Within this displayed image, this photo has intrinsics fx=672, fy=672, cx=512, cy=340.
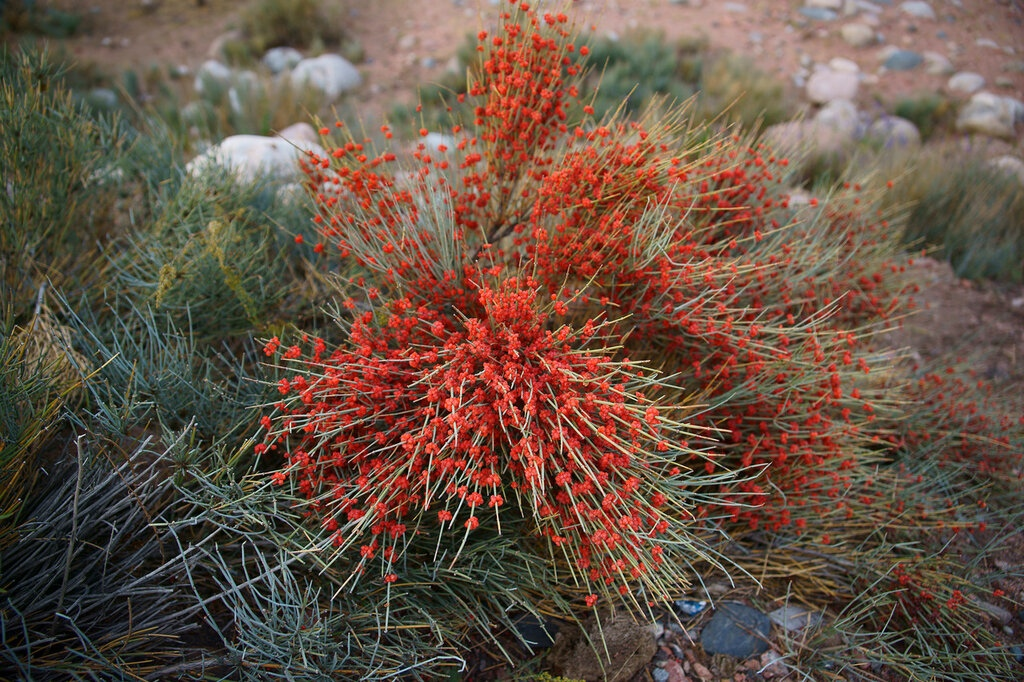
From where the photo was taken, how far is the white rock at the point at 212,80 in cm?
585

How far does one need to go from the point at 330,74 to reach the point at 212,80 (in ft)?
3.56

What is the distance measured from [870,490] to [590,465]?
1399mm

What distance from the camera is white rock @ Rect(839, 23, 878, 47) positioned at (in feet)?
25.3

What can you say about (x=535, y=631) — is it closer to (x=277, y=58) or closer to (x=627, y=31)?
(x=627, y=31)

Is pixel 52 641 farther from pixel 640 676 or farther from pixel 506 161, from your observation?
pixel 506 161

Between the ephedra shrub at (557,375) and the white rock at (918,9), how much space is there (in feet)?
23.8

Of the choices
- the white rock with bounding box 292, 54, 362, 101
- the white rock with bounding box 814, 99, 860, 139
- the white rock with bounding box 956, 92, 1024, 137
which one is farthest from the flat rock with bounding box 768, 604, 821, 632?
the white rock with bounding box 956, 92, 1024, 137

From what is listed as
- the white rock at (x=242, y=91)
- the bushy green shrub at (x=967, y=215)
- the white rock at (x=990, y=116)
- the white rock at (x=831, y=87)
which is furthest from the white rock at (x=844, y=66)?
the white rock at (x=242, y=91)

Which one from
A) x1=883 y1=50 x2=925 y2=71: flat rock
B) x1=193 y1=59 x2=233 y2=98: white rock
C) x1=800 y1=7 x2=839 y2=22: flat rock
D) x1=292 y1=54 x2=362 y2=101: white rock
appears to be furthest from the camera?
x1=800 y1=7 x2=839 y2=22: flat rock

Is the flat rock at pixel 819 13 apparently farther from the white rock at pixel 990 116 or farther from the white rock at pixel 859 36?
the white rock at pixel 990 116

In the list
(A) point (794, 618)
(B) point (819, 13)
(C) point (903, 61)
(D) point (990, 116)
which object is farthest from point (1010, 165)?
(A) point (794, 618)

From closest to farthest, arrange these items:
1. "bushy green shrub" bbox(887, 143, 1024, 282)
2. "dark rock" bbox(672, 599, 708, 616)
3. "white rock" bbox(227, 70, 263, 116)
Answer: "dark rock" bbox(672, 599, 708, 616)
"bushy green shrub" bbox(887, 143, 1024, 282)
"white rock" bbox(227, 70, 263, 116)

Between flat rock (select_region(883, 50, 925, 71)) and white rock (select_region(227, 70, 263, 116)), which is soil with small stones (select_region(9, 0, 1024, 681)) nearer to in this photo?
flat rock (select_region(883, 50, 925, 71))

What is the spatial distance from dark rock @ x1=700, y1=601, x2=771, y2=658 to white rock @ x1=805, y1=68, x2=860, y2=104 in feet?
19.7
